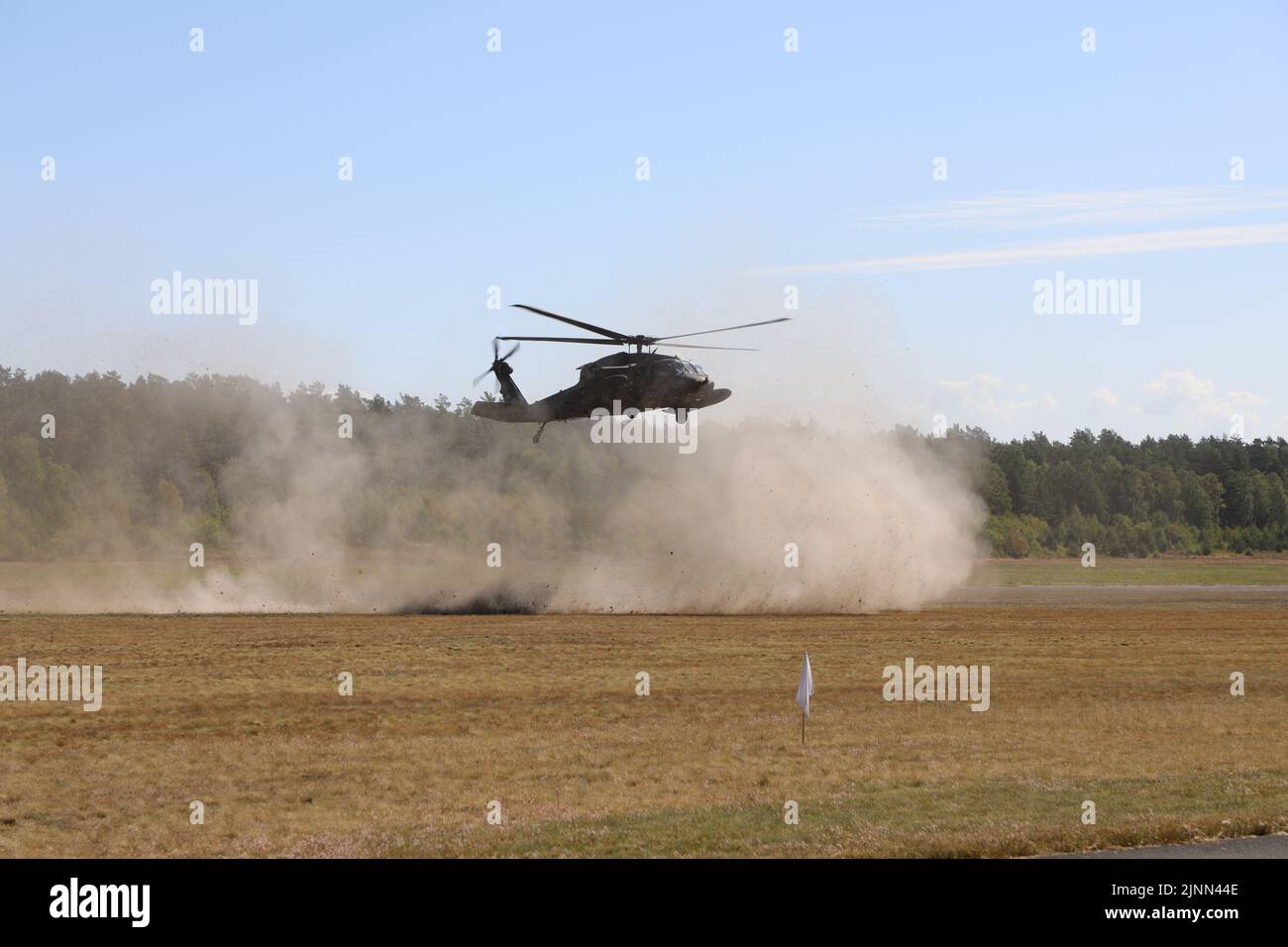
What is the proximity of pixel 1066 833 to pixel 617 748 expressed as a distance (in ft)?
33.3

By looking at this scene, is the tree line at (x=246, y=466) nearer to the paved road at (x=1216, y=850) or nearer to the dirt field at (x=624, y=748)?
the dirt field at (x=624, y=748)

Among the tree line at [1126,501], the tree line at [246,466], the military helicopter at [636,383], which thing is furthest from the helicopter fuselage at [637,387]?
the tree line at [1126,501]

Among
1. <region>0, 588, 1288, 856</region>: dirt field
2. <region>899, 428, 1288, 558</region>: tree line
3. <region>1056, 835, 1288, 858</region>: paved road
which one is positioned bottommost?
<region>0, 588, 1288, 856</region>: dirt field

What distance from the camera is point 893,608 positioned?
199 feet

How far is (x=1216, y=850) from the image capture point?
44.0 ft

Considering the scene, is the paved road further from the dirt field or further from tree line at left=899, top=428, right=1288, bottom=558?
tree line at left=899, top=428, right=1288, bottom=558

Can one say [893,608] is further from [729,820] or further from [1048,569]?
[1048,569]

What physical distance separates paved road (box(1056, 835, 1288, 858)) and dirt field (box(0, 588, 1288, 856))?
1.81 ft

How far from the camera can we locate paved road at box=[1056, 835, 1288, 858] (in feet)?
43.2

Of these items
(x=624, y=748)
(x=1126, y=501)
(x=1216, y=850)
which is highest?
(x=1126, y=501)

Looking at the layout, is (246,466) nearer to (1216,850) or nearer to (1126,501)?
(1216,850)

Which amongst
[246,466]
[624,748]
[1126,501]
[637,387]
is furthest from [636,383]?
[1126,501]

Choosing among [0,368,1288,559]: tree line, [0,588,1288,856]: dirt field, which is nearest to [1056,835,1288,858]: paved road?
[0,588,1288,856]: dirt field

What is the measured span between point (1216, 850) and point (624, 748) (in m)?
11.8
